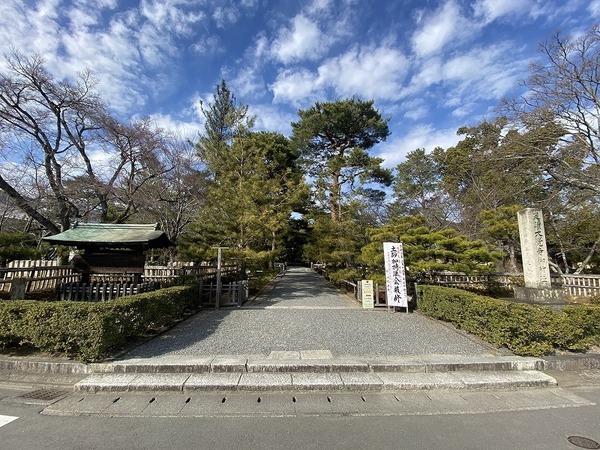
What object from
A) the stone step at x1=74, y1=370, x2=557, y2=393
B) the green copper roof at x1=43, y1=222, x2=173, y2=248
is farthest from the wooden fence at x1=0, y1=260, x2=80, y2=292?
the stone step at x1=74, y1=370, x2=557, y2=393

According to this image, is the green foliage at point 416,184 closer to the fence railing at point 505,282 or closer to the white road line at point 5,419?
the fence railing at point 505,282

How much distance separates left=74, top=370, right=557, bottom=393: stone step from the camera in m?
4.14

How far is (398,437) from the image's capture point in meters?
3.01

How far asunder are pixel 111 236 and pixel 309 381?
7962 mm

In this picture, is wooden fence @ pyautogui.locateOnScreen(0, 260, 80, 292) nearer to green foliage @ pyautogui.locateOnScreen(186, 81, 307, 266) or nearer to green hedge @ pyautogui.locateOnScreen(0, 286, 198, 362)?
green foliage @ pyautogui.locateOnScreen(186, 81, 307, 266)

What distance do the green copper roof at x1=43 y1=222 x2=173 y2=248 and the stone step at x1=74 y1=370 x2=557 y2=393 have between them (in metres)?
5.26

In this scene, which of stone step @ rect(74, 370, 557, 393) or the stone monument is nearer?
stone step @ rect(74, 370, 557, 393)

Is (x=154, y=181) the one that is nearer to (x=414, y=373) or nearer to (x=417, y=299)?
(x=417, y=299)

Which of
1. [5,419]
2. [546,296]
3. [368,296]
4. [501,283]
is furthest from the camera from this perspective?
[501,283]

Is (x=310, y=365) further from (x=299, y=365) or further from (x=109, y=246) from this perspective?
(x=109, y=246)

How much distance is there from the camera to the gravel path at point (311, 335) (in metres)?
5.60

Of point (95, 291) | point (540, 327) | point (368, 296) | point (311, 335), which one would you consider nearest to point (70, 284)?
point (95, 291)

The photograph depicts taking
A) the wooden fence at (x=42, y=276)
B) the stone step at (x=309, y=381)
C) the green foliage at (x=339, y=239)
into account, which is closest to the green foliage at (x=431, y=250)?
the green foliage at (x=339, y=239)

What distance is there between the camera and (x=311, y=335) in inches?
263
